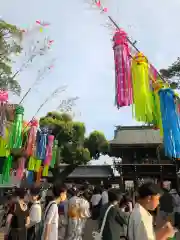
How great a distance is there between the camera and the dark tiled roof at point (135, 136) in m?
26.0

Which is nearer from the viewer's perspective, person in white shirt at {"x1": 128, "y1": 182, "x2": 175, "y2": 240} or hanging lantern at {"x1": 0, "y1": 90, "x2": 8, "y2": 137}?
person in white shirt at {"x1": 128, "y1": 182, "x2": 175, "y2": 240}

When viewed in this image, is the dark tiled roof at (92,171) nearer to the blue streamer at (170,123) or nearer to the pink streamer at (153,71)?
the pink streamer at (153,71)

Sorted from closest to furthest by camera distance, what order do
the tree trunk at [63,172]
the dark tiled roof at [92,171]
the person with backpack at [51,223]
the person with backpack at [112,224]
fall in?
1. the person with backpack at [51,223]
2. the person with backpack at [112,224]
3. the tree trunk at [63,172]
4. the dark tiled roof at [92,171]

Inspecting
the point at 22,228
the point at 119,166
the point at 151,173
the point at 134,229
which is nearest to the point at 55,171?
the point at 119,166

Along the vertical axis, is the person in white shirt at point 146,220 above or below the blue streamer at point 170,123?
below

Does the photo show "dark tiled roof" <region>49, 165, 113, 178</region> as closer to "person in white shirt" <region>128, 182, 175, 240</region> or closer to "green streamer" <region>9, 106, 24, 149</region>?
"green streamer" <region>9, 106, 24, 149</region>

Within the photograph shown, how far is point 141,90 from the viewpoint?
589 centimetres

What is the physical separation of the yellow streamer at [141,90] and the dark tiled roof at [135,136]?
19.5m

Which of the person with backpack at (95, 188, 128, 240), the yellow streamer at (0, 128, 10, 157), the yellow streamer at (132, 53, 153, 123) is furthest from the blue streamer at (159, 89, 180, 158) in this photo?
the yellow streamer at (0, 128, 10, 157)

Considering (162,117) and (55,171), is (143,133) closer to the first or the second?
(55,171)

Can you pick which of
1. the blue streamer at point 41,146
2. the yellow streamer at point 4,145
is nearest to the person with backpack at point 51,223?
the yellow streamer at point 4,145

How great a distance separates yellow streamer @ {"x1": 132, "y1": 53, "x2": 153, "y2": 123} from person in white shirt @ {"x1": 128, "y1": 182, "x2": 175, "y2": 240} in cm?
274

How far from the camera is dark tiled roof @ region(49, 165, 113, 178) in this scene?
3125 centimetres

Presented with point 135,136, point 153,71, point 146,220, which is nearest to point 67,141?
point 135,136
